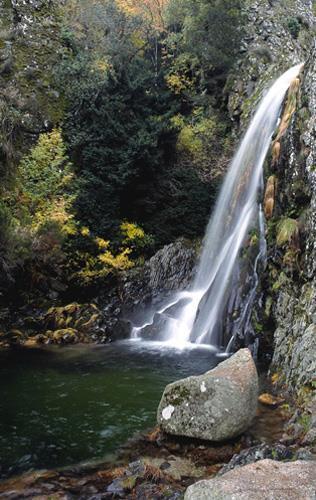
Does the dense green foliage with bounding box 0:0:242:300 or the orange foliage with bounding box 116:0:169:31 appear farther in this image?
the orange foliage with bounding box 116:0:169:31

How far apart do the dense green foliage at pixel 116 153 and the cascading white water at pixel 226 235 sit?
213 cm

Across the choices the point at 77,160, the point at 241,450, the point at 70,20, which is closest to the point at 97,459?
the point at 241,450

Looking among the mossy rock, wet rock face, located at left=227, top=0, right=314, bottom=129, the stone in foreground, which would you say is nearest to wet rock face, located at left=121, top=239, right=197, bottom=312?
wet rock face, located at left=227, top=0, right=314, bottom=129

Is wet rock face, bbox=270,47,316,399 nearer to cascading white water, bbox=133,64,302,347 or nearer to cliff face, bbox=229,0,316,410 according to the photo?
cliff face, bbox=229,0,316,410

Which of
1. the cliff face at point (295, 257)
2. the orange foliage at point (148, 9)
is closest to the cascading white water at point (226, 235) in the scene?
the cliff face at point (295, 257)

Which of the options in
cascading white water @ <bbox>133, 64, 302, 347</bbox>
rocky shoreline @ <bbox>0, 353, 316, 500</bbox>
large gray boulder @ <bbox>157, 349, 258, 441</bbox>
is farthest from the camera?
cascading white water @ <bbox>133, 64, 302, 347</bbox>

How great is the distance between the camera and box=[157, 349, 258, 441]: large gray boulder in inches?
262

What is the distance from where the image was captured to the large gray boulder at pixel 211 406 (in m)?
6.65

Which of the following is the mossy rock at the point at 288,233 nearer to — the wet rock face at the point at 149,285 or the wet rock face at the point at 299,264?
the wet rock face at the point at 299,264

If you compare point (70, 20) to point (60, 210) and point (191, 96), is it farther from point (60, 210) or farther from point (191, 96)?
point (60, 210)

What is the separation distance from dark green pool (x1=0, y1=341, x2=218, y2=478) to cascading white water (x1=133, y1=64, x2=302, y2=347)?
0.94 m

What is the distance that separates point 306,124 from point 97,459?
324 inches

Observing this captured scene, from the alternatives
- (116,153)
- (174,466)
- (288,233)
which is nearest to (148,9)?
(116,153)

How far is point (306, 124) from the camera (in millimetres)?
10672
